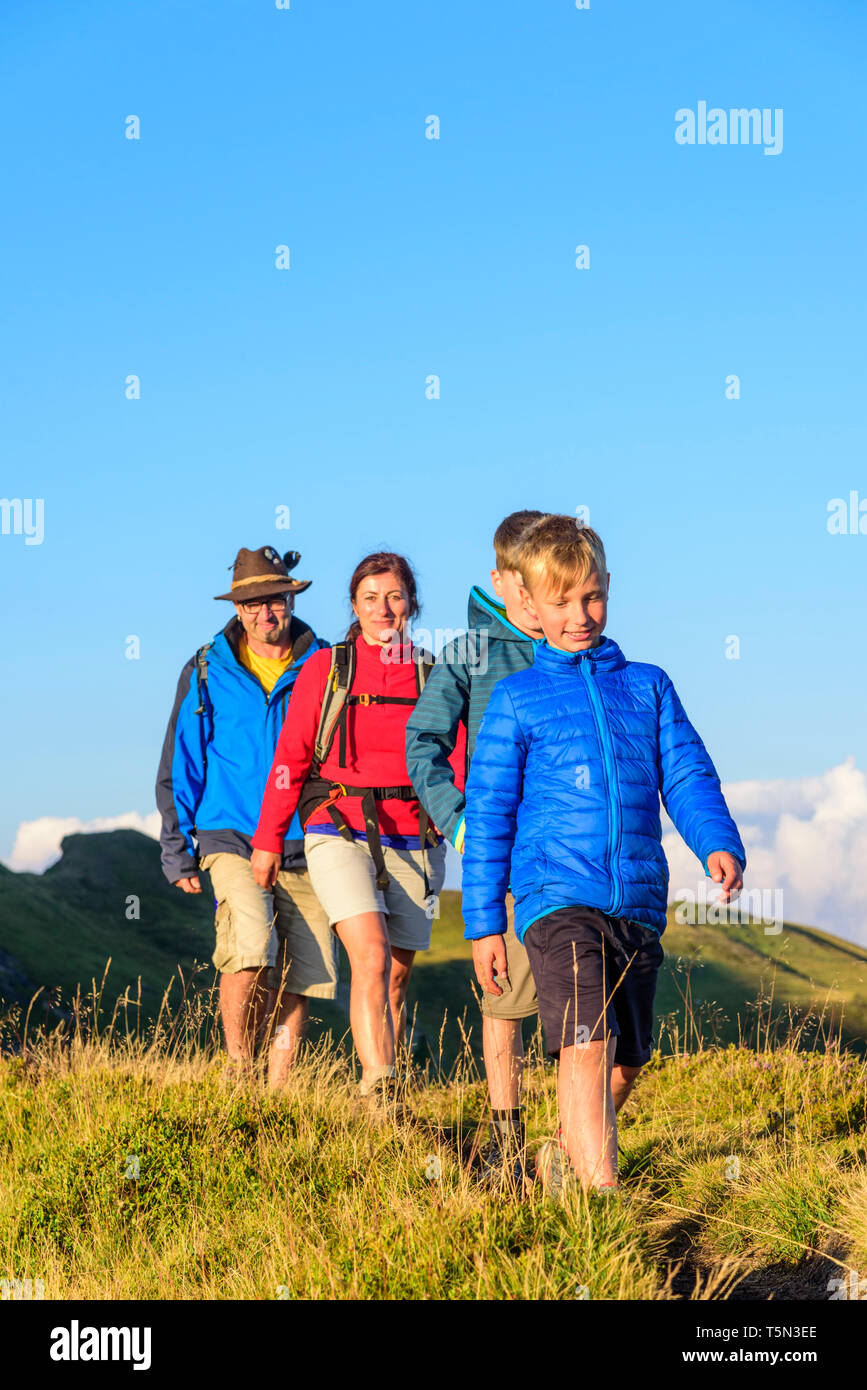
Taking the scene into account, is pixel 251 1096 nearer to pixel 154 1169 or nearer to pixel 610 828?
pixel 154 1169

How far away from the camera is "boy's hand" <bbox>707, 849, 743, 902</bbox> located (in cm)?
454

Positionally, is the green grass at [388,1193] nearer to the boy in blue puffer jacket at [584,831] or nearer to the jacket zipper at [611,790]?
the boy in blue puffer jacket at [584,831]

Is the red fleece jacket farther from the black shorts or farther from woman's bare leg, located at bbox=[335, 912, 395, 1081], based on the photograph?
the black shorts

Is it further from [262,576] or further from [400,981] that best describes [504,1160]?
[262,576]

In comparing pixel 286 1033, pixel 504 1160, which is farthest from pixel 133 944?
pixel 504 1160

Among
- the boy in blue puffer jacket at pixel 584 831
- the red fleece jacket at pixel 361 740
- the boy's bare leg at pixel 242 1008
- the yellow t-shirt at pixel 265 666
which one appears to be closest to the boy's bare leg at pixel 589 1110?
the boy in blue puffer jacket at pixel 584 831

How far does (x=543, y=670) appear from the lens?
487cm

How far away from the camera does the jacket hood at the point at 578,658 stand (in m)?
4.84

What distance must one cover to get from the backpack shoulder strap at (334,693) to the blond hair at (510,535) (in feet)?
4.02

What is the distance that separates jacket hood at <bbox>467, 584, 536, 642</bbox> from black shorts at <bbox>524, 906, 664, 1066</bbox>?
1.67 metres

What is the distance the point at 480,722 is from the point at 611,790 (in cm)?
126

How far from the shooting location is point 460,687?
5855 mm
